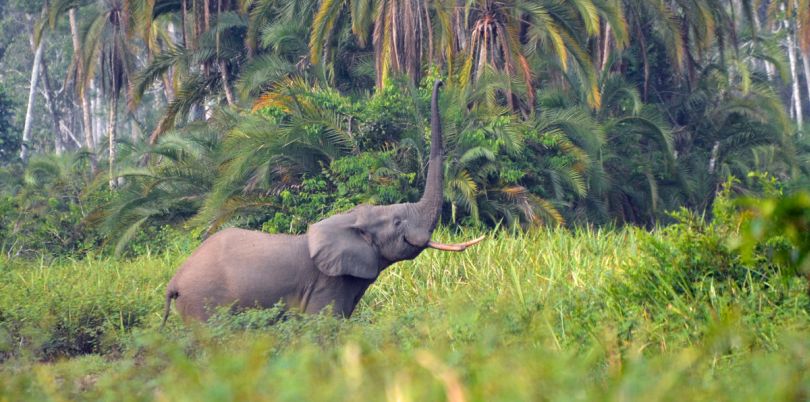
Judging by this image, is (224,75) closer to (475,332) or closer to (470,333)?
(470,333)

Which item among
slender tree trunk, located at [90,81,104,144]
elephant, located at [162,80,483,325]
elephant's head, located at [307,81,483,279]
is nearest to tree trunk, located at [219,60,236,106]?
elephant's head, located at [307,81,483,279]

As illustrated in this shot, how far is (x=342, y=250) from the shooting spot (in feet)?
29.6

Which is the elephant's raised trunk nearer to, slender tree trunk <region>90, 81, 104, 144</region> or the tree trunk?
the tree trunk

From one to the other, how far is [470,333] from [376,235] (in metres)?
3.96

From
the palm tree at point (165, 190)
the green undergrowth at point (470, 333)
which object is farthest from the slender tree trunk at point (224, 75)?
the green undergrowth at point (470, 333)

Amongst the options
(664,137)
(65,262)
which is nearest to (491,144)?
(664,137)

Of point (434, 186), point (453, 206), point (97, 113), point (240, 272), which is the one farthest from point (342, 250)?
point (97, 113)

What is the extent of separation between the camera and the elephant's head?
8.99 m

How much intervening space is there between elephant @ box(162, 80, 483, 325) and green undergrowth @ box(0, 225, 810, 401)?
0.37 m

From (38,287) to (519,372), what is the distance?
8.61 meters

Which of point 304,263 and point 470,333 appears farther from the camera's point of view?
point 304,263

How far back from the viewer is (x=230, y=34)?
808 inches

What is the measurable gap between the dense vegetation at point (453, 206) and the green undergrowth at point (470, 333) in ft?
0.09

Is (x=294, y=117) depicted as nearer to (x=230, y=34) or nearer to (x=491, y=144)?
(x=491, y=144)
